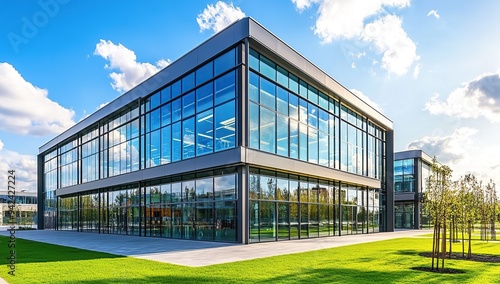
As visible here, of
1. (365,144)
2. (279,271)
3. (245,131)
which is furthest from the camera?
(365,144)

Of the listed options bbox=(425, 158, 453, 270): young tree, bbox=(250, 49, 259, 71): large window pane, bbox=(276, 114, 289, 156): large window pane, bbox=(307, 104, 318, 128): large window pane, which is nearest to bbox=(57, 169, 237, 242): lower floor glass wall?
bbox=(276, 114, 289, 156): large window pane

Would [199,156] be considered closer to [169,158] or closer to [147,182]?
[169,158]

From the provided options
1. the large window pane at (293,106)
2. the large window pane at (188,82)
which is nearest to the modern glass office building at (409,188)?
the large window pane at (293,106)

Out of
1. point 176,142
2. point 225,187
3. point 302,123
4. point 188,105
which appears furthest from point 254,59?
point 176,142

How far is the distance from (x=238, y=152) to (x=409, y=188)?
39.0 m

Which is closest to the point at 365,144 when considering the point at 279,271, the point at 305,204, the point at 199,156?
the point at 305,204

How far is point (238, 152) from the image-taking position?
2178 cm

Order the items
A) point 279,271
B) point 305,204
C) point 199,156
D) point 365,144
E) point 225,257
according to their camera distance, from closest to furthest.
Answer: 1. point 279,271
2. point 225,257
3. point 199,156
4. point 305,204
5. point 365,144

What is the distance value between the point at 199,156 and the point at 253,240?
6260 millimetres

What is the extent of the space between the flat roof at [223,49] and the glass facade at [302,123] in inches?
34.0

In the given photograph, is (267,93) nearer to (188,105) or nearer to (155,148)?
(188,105)

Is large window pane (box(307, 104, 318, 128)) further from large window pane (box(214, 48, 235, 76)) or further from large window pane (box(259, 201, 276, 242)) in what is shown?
large window pane (box(214, 48, 235, 76))

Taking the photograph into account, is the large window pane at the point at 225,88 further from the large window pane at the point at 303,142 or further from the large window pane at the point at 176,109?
the large window pane at the point at 303,142

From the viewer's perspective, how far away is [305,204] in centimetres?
2798
